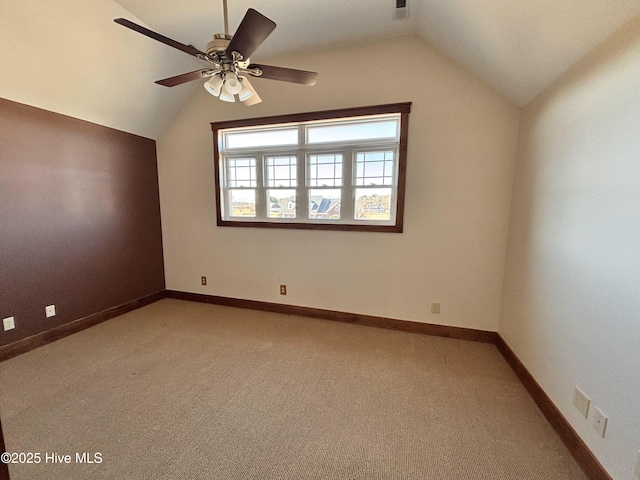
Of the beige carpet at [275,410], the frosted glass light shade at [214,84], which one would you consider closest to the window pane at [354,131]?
the frosted glass light shade at [214,84]

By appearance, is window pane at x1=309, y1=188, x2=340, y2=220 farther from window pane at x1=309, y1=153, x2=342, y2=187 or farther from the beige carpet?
the beige carpet

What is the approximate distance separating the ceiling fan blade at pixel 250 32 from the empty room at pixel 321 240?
0.01m

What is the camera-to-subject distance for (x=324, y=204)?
3.14m

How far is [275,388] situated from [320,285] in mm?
1379

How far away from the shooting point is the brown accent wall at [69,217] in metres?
2.38

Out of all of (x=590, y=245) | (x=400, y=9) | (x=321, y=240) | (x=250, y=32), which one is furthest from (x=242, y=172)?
(x=590, y=245)

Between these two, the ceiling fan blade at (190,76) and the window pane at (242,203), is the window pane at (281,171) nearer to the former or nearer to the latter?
the window pane at (242,203)

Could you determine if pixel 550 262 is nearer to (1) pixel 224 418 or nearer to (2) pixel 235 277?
(1) pixel 224 418

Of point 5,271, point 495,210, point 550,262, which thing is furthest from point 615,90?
point 5,271

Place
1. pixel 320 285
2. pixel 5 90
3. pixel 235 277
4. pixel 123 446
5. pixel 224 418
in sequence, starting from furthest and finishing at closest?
pixel 235 277
pixel 320 285
pixel 5 90
pixel 224 418
pixel 123 446

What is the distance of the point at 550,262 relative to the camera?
184 cm

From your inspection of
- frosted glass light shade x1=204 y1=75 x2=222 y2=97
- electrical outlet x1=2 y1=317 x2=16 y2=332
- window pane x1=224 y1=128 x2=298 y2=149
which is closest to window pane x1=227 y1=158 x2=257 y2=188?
window pane x1=224 y1=128 x2=298 y2=149

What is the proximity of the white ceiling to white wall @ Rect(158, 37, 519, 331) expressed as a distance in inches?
6.1

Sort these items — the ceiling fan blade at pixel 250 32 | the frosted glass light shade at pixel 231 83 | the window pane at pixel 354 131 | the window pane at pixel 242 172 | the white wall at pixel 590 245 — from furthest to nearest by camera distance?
the window pane at pixel 242 172
the window pane at pixel 354 131
the frosted glass light shade at pixel 231 83
the ceiling fan blade at pixel 250 32
the white wall at pixel 590 245
